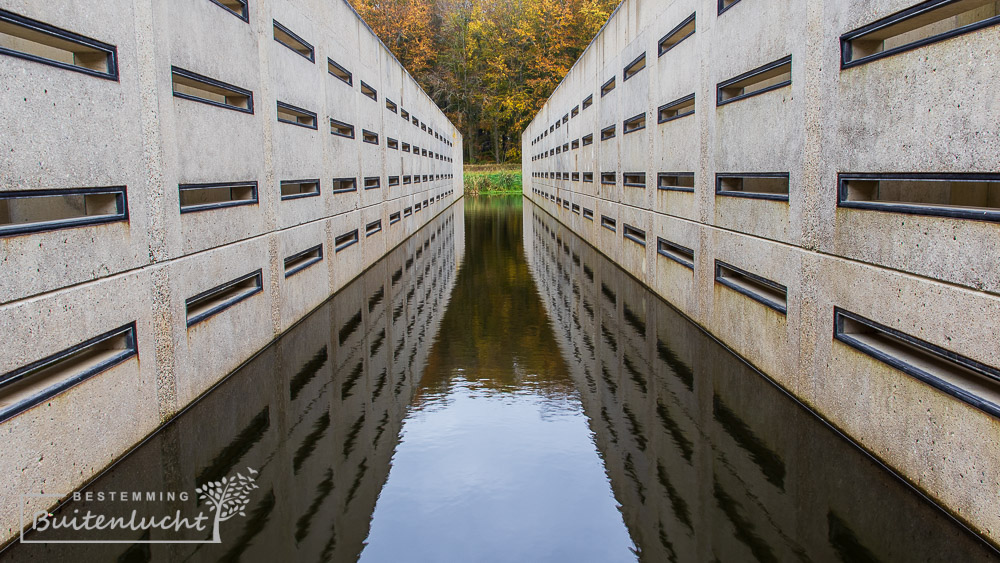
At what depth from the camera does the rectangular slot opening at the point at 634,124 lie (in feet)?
41.9

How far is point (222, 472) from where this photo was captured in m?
4.76

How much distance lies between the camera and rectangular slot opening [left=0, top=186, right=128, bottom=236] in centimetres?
432

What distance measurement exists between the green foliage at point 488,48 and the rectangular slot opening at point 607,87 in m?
54.2

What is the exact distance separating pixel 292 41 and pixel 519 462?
771 centimetres

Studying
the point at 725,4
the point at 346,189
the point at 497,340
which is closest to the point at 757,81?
the point at 725,4

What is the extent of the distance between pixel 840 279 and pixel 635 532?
269 centimetres

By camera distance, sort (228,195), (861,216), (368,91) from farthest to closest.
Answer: (368,91) < (228,195) < (861,216)

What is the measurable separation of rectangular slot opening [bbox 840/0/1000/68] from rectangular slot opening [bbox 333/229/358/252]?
28.7 feet

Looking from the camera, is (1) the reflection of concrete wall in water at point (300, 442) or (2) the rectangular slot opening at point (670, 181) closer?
(1) the reflection of concrete wall in water at point (300, 442)

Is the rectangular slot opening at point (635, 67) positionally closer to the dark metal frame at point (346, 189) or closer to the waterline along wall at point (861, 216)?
the waterline along wall at point (861, 216)

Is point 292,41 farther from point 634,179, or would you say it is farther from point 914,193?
point 914,193

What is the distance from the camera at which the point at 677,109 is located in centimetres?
1102

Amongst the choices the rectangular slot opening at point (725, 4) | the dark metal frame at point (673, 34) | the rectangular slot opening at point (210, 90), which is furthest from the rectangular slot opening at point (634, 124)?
the rectangular slot opening at point (210, 90)

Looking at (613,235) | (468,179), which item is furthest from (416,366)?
(468,179)
